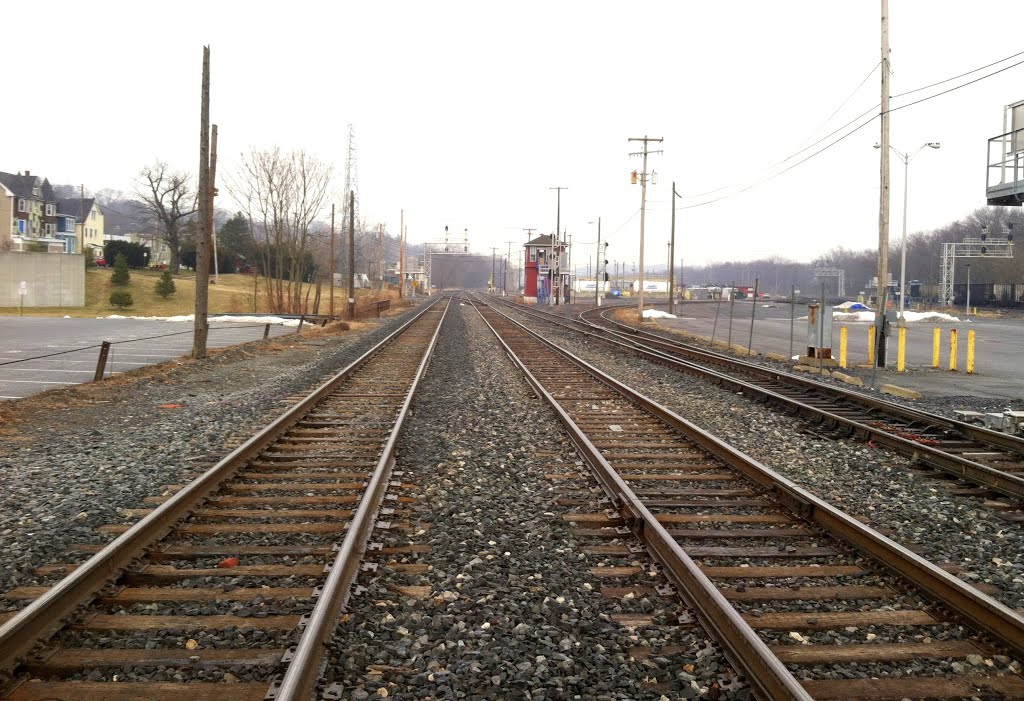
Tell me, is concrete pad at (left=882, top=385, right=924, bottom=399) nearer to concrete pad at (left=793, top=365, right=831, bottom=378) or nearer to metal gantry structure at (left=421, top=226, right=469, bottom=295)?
concrete pad at (left=793, top=365, right=831, bottom=378)

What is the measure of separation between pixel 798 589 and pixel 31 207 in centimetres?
11679

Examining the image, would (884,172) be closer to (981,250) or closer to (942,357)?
(942,357)

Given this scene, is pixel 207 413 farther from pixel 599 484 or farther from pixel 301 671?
pixel 301 671

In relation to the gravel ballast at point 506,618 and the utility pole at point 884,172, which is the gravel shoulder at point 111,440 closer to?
the gravel ballast at point 506,618

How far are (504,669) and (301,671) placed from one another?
Answer: 1.00m

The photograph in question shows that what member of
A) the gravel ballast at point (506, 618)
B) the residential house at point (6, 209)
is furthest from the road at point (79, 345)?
the residential house at point (6, 209)

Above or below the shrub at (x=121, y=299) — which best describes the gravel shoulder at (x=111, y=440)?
below

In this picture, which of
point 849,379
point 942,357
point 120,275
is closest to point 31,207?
point 120,275

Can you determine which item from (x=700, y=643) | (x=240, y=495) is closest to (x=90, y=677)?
(x=700, y=643)

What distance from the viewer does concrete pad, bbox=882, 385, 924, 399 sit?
15486 millimetres

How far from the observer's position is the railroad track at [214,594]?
3.92 metres

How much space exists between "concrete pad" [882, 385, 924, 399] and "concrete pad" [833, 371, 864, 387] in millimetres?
651

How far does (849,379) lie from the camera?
18.2 m

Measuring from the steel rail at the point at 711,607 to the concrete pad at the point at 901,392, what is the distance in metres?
10.0
